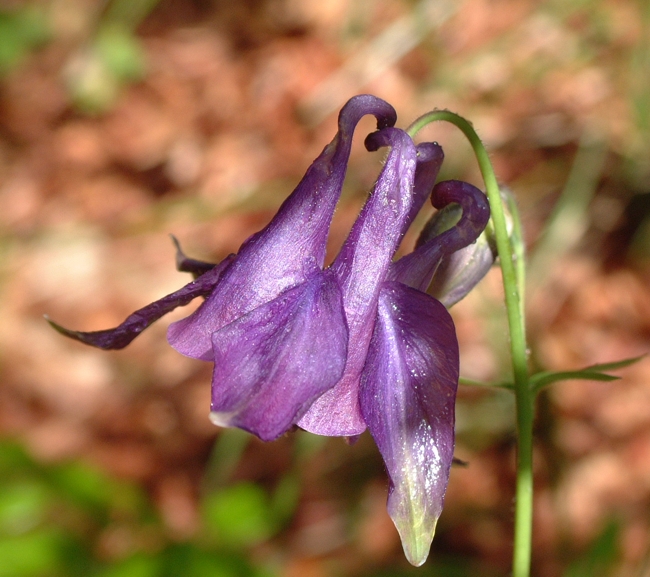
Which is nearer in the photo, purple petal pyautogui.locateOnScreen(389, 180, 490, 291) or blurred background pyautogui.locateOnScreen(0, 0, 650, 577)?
purple petal pyautogui.locateOnScreen(389, 180, 490, 291)

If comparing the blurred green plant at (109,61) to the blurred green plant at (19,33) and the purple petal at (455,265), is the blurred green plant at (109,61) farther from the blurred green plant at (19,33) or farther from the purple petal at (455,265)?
the purple petal at (455,265)

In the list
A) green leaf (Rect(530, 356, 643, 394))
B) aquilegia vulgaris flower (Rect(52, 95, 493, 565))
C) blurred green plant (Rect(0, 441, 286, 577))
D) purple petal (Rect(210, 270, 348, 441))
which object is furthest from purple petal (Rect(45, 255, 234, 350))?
blurred green plant (Rect(0, 441, 286, 577))

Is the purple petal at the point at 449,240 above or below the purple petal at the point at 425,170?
below

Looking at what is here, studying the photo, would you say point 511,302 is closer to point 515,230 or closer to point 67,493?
point 515,230

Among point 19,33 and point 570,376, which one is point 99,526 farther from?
point 19,33

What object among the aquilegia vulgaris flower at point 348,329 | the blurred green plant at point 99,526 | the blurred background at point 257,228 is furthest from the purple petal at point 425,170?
the blurred green plant at point 99,526

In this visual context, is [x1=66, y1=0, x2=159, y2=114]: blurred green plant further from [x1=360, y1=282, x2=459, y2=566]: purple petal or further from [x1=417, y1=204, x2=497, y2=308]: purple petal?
[x1=360, y1=282, x2=459, y2=566]: purple petal

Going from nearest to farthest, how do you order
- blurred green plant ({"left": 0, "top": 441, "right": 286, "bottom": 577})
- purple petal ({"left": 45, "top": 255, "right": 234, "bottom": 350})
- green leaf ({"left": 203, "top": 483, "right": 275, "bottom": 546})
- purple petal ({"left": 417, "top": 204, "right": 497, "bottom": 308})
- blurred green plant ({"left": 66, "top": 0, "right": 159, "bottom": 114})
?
purple petal ({"left": 45, "top": 255, "right": 234, "bottom": 350})
purple petal ({"left": 417, "top": 204, "right": 497, "bottom": 308})
blurred green plant ({"left": 0, "top": 441, "right": 286, "bottom": 577})
green leaf ({"left": 203, "top": 483, "right": 275, "bottom": 546})
blurred green plant ({"left": 66, "top": 0, "right": 159, "bottom": 114})
